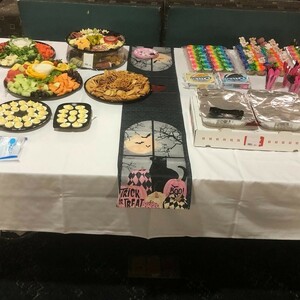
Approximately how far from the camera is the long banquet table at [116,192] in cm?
106

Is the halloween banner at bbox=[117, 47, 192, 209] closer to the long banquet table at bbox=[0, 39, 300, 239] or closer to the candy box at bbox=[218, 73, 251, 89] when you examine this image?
the long banquet table at bbox=[0, 39, 300, 239]

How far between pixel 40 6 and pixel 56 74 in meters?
0.71

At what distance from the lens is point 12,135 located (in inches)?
45.9

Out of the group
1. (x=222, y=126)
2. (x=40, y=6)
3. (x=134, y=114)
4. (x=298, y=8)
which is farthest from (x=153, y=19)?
(x=222, y=126)

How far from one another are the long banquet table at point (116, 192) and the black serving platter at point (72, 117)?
0.8 inches

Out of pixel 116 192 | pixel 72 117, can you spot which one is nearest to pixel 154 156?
pixel 116 192

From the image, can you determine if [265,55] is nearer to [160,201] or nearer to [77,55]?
[77,55]

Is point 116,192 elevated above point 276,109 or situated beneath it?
situated beneath

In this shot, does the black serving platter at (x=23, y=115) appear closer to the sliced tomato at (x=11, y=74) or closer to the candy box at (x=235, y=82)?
the sliced tomato at (x=11, y=74)

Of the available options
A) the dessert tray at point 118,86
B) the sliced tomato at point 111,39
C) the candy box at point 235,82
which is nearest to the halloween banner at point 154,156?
the dessert tray at point 118,86

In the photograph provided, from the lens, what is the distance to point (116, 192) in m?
1.09

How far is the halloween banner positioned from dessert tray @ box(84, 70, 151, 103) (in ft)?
0.09

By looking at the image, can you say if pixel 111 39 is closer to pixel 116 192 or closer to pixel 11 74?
pixel 11 74

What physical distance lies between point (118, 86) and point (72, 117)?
0.72 feet
